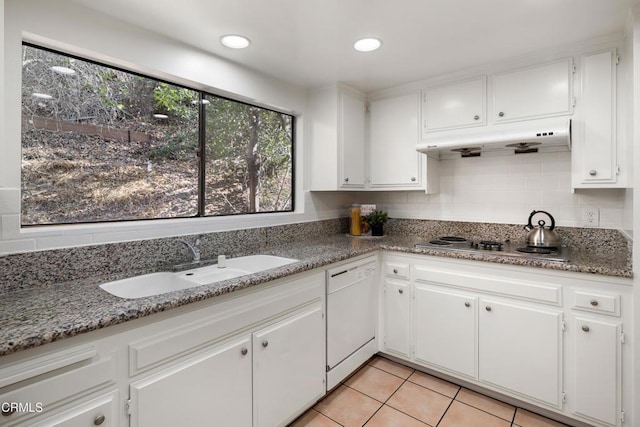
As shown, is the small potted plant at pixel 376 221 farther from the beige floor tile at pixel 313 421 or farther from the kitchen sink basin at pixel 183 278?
the beige floor tile at pixel 313 421

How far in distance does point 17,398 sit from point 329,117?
2511mm

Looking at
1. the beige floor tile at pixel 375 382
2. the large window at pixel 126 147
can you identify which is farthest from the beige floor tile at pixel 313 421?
the large window at pixel 126 147

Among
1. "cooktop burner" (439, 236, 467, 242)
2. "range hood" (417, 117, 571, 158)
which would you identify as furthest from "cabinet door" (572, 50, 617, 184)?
"cooktop burner" (439, 236, 467, 242)

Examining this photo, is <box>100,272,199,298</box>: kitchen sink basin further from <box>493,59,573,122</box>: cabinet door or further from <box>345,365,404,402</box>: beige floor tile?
<box>493,59,573,122</box>: cabinet door

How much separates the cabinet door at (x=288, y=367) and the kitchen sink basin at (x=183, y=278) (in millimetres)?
359

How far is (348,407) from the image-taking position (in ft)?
6.60

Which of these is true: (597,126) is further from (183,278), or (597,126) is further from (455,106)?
(183,278)

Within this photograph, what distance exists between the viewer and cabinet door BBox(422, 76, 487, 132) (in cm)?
244

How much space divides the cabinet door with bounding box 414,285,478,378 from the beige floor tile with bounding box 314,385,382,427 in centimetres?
56

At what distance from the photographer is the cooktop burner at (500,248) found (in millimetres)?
1986

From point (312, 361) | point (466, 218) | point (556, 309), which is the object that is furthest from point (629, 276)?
point (312, 361)

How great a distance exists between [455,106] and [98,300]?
2.63 m

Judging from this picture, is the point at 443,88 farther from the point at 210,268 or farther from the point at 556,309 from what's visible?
the point at 210,268

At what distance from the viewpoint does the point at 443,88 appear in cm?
261
